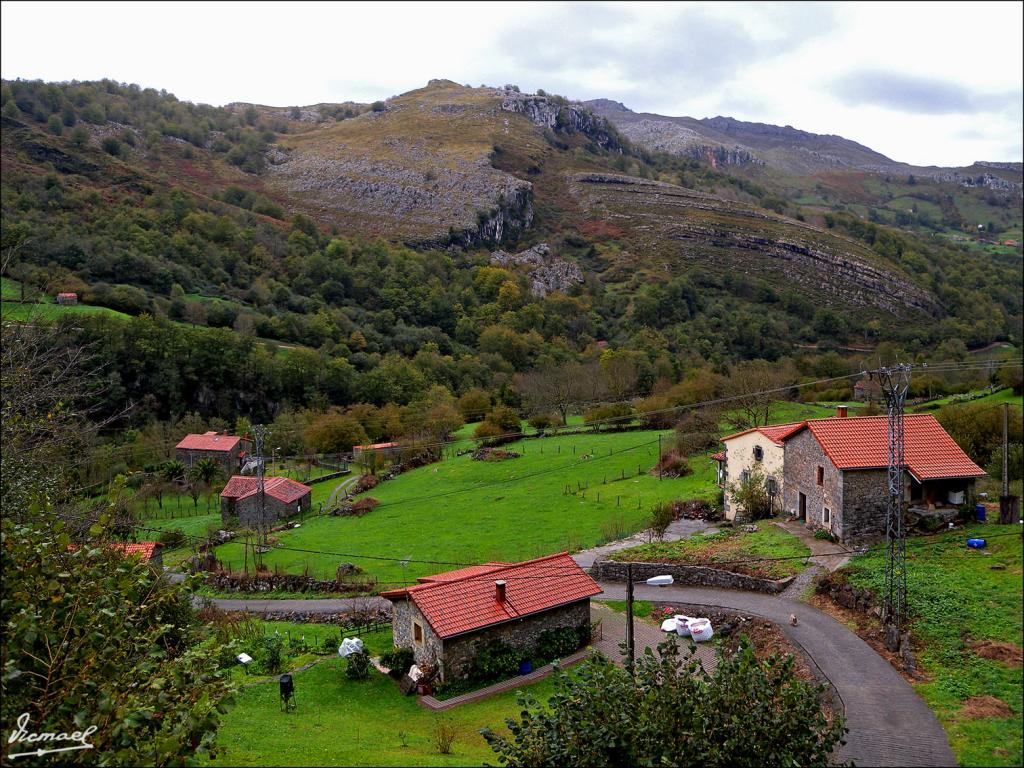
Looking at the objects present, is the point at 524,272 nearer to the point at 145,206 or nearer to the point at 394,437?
the point at 145,206

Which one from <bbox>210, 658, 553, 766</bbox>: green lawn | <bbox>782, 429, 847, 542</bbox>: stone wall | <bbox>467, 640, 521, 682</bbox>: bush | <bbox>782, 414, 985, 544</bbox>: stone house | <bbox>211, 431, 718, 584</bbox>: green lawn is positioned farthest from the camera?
<bbox>211, 431, 718, 584</bbox>: green lawn

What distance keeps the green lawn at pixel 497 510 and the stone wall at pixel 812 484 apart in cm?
677

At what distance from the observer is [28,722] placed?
686 centimetres

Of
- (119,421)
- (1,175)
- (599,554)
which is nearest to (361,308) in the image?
(119,421)

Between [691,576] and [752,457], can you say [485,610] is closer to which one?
[691,576]

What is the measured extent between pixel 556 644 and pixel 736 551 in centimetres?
952

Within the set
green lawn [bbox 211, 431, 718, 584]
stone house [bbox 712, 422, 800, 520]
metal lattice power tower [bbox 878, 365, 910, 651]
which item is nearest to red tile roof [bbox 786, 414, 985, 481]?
stone house [bbox 712, 422, 800, 520]

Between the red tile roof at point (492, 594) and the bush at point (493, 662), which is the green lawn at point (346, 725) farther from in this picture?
the red tile roof at point (492, 594)

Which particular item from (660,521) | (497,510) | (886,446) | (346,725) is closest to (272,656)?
(346,725)

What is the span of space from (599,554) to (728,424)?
2569 cm

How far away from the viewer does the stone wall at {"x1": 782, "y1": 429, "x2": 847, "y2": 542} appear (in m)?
27.4

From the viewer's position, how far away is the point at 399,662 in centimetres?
2180

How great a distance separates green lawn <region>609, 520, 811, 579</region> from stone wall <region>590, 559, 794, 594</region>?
446mm

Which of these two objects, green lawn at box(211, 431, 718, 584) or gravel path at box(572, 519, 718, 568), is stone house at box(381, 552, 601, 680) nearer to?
gravel path at box(572, 519, 718, 568)
